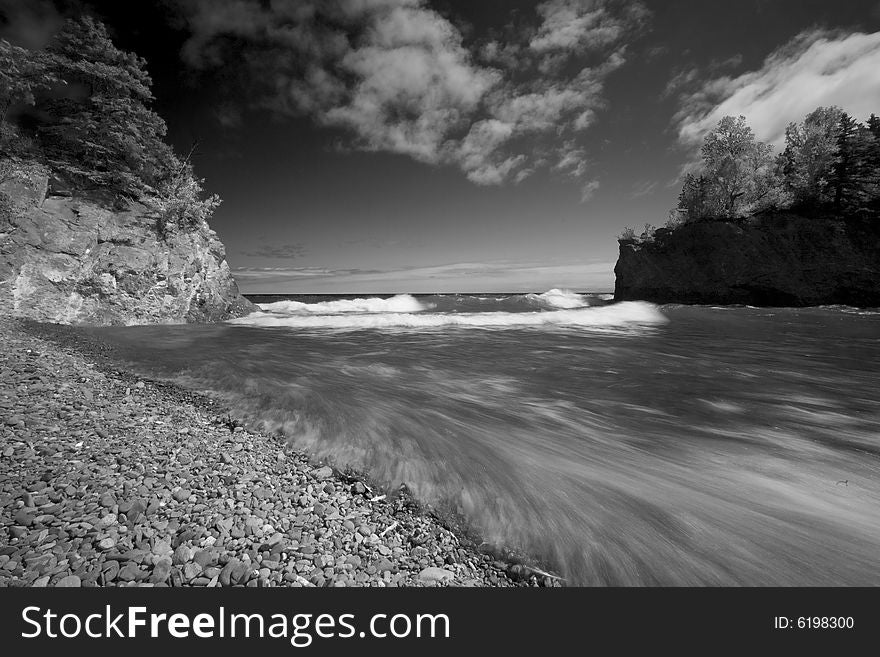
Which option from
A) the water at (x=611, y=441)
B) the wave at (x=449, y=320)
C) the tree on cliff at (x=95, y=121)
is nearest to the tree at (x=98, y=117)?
the tree on cliff at (x=95, y=121)

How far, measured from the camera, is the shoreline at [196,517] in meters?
1.81

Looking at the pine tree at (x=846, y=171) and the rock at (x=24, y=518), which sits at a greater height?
the pine tree at (x=846, y=171)

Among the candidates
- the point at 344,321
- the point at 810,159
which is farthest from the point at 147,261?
the point at 810,159

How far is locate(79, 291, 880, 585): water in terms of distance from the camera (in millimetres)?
2543

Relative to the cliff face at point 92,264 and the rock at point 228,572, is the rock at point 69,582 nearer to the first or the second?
the rock at point 228,572

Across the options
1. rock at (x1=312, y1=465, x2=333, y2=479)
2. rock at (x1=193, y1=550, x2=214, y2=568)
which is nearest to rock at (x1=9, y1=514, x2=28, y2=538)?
rock at (x1=193, y1=550, x2=214, y2=568)

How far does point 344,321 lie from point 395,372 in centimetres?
1130

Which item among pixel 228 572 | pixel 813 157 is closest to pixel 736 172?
pixel 813 157

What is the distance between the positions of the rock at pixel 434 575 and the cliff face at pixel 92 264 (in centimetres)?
1720

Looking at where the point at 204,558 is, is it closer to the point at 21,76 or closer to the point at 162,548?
the point at 162,548

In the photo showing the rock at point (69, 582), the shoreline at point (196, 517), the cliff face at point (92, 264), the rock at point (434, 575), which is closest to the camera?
the rock at point (69, 582)

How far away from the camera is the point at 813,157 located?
32.0m

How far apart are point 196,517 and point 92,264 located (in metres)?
17.4

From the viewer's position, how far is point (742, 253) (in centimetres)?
3145
